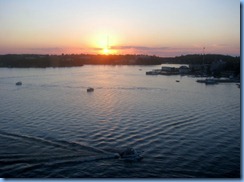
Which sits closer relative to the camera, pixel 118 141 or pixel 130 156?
pixel 130 156

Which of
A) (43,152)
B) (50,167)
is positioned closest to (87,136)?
(43,152)

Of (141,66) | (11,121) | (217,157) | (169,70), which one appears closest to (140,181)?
(217,157)

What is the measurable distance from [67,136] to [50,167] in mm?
1656

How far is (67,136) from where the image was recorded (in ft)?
18.1

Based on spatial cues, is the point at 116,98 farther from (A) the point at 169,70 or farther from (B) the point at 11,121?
(A) the point at 169,70

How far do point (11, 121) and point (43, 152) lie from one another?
2662 mm

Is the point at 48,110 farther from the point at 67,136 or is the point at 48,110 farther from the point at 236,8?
the point at 236,8

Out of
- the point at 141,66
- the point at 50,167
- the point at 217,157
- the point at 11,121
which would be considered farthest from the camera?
the point at 141,66

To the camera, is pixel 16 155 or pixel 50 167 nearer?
pixel 50 167

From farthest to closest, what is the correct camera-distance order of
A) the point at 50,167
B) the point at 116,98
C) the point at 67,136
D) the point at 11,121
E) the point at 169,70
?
1. the point at 169,70
2. the point at 116,98
3. the point at 11,121
4. the point at 67,136
5. the point at 50,167

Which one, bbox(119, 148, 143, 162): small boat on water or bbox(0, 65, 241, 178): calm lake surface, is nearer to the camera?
bbox(0, 65, 241, 178): calm lake surface

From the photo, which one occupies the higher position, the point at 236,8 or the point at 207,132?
the point at 236,8

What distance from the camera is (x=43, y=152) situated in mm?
4512

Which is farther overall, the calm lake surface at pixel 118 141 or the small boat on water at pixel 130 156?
the small boat on water at pixel 130 156
